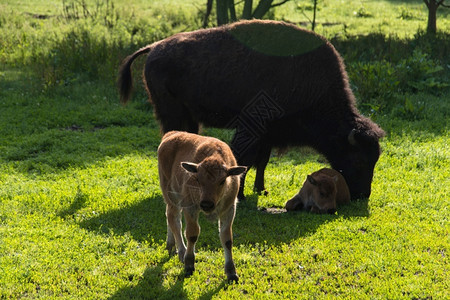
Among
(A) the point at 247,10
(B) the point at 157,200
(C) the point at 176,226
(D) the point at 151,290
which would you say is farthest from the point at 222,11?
(D) the point at 151,290

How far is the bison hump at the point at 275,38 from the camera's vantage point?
26.8 ft

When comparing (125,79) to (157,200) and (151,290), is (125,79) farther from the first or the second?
(151,290)

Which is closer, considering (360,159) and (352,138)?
(352,138)

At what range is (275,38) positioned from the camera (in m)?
8.29

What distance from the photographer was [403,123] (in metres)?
10.8

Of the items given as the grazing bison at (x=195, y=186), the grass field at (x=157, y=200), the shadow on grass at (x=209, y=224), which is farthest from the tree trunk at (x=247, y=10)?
the grazing bison at (x=195, y=186)

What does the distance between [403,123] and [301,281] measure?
6369 mm

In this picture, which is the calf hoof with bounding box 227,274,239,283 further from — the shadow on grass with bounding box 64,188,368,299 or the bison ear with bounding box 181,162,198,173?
the bison ear with bounding box 181,162,198,173

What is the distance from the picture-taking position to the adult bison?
788 centimetres

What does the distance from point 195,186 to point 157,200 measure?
8.88ft

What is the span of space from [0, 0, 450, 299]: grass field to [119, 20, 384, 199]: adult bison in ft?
2.52

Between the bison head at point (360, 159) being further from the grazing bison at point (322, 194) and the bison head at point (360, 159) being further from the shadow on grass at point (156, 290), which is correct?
the shadow on grass at point (156, 290)

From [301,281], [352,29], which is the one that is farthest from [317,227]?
[352,29]

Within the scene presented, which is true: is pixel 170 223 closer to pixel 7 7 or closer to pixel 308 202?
pixel 308 202
